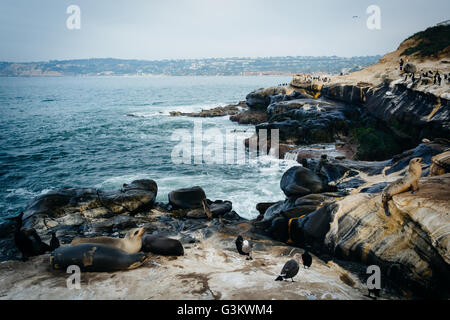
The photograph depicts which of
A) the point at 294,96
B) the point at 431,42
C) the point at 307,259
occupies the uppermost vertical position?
the point at 431,42

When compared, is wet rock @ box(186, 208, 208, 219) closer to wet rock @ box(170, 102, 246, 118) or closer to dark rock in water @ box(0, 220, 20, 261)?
dark rock in water @ box(0, 220, 20, 261)

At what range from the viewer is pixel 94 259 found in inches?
296

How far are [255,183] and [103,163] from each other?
16199mm

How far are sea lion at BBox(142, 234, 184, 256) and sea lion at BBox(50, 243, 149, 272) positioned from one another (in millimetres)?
1447

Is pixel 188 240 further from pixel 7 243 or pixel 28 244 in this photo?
pixel 7 243

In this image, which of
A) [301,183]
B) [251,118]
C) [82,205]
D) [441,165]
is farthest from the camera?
[251,118]

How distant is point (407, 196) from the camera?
8.40 meters

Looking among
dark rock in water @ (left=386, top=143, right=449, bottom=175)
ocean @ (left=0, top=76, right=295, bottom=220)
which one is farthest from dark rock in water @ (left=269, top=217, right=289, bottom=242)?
dark rock in water @ (left=386, top=143, right=449, bottom=175)

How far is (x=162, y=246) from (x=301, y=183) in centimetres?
863

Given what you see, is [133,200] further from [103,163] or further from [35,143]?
[35,143]

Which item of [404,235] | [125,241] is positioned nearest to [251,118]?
[404,235]

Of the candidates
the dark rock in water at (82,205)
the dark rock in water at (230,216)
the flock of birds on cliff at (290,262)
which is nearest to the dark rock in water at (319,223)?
the flock of birds on cliff at (290,262)

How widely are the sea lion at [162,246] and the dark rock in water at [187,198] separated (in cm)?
664

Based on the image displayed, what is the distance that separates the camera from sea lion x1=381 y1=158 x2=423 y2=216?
8157mm
